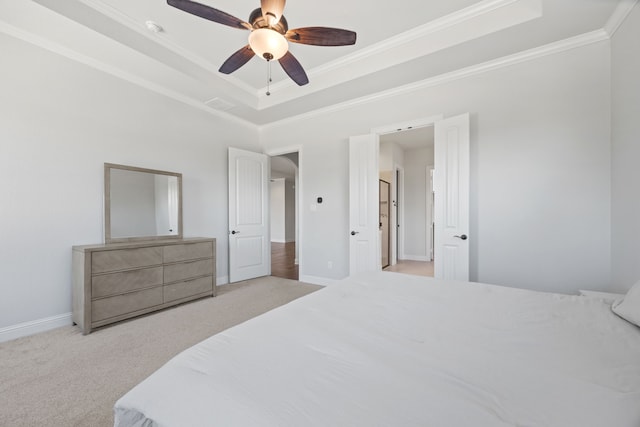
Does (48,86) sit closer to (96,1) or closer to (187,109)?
(96,1)

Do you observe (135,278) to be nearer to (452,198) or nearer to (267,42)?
(267,42)

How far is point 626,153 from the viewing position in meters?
2.08

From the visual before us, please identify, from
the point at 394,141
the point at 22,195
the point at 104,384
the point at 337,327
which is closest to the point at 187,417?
the point at 337,327

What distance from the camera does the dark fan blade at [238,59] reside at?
80.7 inches

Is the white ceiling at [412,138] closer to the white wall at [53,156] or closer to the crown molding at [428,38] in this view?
the crown molding at [428,38]

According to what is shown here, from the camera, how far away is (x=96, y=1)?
2.15 meters

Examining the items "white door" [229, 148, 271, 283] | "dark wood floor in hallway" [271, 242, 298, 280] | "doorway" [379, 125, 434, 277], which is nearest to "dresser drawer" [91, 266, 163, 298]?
"white door" [229, 148, 271, 283]

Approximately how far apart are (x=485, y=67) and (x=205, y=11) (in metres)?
2.77

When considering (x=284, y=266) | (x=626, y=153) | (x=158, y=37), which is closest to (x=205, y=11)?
(x=158, y=37)

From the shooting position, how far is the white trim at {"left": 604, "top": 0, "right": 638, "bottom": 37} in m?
2.00

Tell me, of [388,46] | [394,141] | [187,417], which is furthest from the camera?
[394,141]

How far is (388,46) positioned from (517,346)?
9.58 feet

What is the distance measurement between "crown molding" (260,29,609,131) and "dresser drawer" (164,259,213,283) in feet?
9.10

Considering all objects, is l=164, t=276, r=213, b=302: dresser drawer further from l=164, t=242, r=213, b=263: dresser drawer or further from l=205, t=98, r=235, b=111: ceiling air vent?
l=205, t=98, r=235, b=111: ceiling air vent
